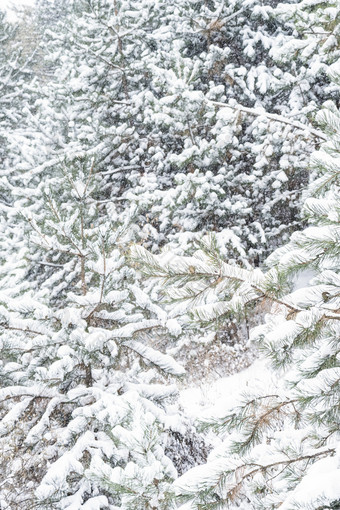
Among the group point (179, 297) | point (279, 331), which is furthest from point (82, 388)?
point (279, 331)

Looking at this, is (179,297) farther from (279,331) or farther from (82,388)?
(82,388)

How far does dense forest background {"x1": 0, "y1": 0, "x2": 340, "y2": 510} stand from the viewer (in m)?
1.57

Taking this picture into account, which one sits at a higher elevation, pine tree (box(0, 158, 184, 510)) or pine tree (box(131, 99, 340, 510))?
pine tree (box(131, 99, 340, 510))

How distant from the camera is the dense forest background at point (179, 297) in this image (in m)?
1.57

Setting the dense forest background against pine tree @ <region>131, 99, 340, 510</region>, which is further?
the dense forest background

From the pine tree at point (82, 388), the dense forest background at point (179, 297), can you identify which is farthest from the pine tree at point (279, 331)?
the pine tree at point (82, 388)

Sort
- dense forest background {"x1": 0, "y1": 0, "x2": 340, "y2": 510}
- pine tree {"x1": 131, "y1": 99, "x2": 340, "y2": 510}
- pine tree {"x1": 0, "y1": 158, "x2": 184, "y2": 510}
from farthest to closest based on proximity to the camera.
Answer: pine tree {"x1": 0, "y1": 158, "x2": 184, "y2": 510}
dense forest background {"x1": 0, "y1": 0, "x2": 340, "y2": 510}
pine tree {"x1": 131, "y1": 99, "x2": 340, "y2": 510}

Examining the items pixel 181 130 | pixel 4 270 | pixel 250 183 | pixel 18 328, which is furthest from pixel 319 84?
pixel 18 328

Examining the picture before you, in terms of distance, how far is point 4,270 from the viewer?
4.77 metres

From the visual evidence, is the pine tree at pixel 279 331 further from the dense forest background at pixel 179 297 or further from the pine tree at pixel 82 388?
the pine tree at pixel 82 388

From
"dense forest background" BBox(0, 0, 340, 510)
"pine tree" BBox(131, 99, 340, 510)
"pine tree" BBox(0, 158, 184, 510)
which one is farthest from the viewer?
"pine tree" BBox(0, 158, 184, 510)

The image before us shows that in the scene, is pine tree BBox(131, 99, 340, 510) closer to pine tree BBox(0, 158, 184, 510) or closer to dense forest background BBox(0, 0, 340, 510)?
dense forest background BBox(0, 0, 340, 510)

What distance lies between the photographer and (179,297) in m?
1.59

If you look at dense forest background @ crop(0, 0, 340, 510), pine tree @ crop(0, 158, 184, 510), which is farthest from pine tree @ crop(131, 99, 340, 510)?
pine tree @ crop(0, 158, 184, 510)
